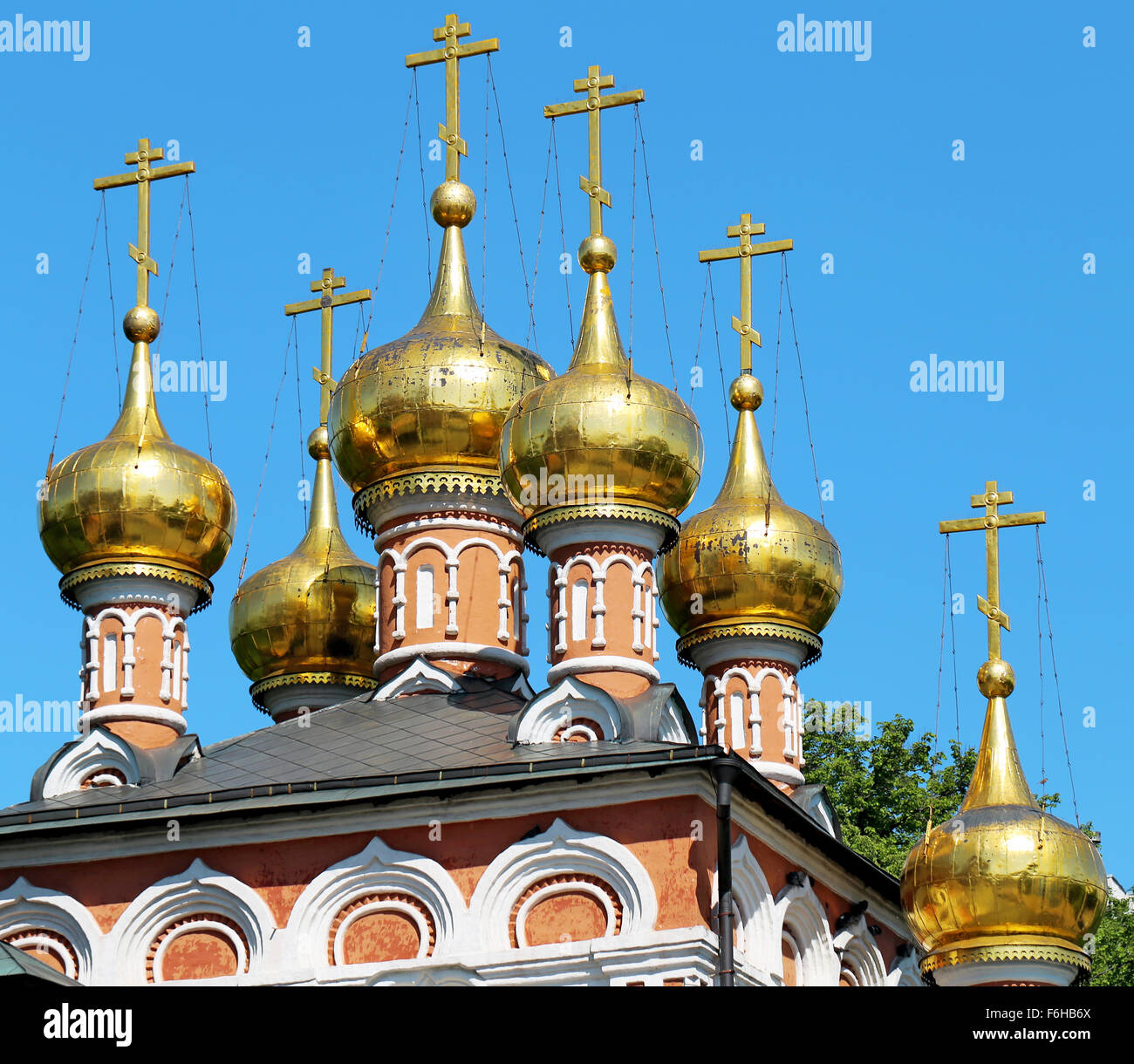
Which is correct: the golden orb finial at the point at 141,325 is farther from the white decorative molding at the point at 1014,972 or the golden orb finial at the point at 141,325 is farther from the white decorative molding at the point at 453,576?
the white decorative molding at the point at 1014,972

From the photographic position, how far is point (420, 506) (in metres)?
21.0

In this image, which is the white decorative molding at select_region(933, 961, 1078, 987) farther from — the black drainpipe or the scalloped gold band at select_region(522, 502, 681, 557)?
the scalloped gold band at select_region(522, 502, 681, 557)

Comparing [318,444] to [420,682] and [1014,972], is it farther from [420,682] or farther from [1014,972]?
[1014,972]

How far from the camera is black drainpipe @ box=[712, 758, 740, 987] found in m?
16.9

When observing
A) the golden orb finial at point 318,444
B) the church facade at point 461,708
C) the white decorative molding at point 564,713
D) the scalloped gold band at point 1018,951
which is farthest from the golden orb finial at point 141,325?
the scalloped gold band at point 1018,951

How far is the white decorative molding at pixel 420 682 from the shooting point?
66.3 feet

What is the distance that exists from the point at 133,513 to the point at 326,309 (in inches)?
176

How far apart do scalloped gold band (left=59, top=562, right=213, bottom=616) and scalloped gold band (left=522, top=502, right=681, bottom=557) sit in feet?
9.86

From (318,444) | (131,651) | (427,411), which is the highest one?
(318,444)

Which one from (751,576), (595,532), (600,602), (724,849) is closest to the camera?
(724,849)

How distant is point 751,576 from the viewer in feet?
71.6

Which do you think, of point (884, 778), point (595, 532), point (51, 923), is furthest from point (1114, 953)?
point (51, 923)

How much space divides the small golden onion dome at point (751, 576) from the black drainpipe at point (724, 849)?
15.7ft
